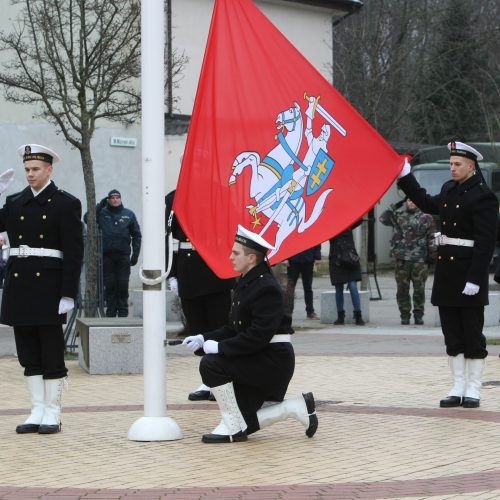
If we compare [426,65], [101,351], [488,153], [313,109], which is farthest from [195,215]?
[426,65]

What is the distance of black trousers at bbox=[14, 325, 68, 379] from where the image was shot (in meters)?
9.34

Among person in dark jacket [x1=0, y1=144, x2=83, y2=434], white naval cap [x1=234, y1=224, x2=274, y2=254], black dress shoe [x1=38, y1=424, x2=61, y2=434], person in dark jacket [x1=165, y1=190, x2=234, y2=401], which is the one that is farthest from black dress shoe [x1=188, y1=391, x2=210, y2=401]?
white naval cap [x1=234, y1=224, x2=274, y2=254]

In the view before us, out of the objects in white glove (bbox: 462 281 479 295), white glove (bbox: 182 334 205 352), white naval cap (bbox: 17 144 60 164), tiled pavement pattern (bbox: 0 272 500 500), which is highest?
white naval cap (bbox: 17 144 60 164)

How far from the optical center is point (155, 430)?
29.2 ft

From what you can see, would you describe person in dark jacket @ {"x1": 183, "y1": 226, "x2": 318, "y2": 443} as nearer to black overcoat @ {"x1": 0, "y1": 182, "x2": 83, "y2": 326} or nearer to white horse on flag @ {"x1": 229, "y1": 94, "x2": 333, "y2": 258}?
white horse on flag @ {"x1": 229, "y1": 94, "x2": 333, "y2": 258}

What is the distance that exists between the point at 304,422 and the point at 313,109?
7.54ft

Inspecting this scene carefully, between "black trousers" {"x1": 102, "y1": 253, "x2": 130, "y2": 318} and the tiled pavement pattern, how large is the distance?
5171mm

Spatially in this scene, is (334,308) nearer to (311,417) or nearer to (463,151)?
(463,151)

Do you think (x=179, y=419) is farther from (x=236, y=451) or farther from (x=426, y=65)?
(x=426, y=65)

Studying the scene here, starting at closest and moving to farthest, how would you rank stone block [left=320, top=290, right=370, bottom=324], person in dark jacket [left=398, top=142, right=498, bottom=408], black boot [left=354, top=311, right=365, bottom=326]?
person in dark jacket [left=398, top=142, right=498, bottom=408]
black boot [left=354, top=311, right=365, bottom=326]
stone block [left=320, top=290, right=370, bottom=324]

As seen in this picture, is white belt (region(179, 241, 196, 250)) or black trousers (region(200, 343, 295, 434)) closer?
black trousers (region(200, 343, 295, 434))

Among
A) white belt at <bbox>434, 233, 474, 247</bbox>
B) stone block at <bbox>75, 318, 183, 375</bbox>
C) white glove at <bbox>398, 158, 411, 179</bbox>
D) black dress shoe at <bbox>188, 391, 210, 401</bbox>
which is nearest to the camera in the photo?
white glove at <bbox>398, 158, 411, 179</bbox>

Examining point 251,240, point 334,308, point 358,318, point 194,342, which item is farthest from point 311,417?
point 334,308

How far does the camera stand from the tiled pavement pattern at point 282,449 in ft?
23.9
